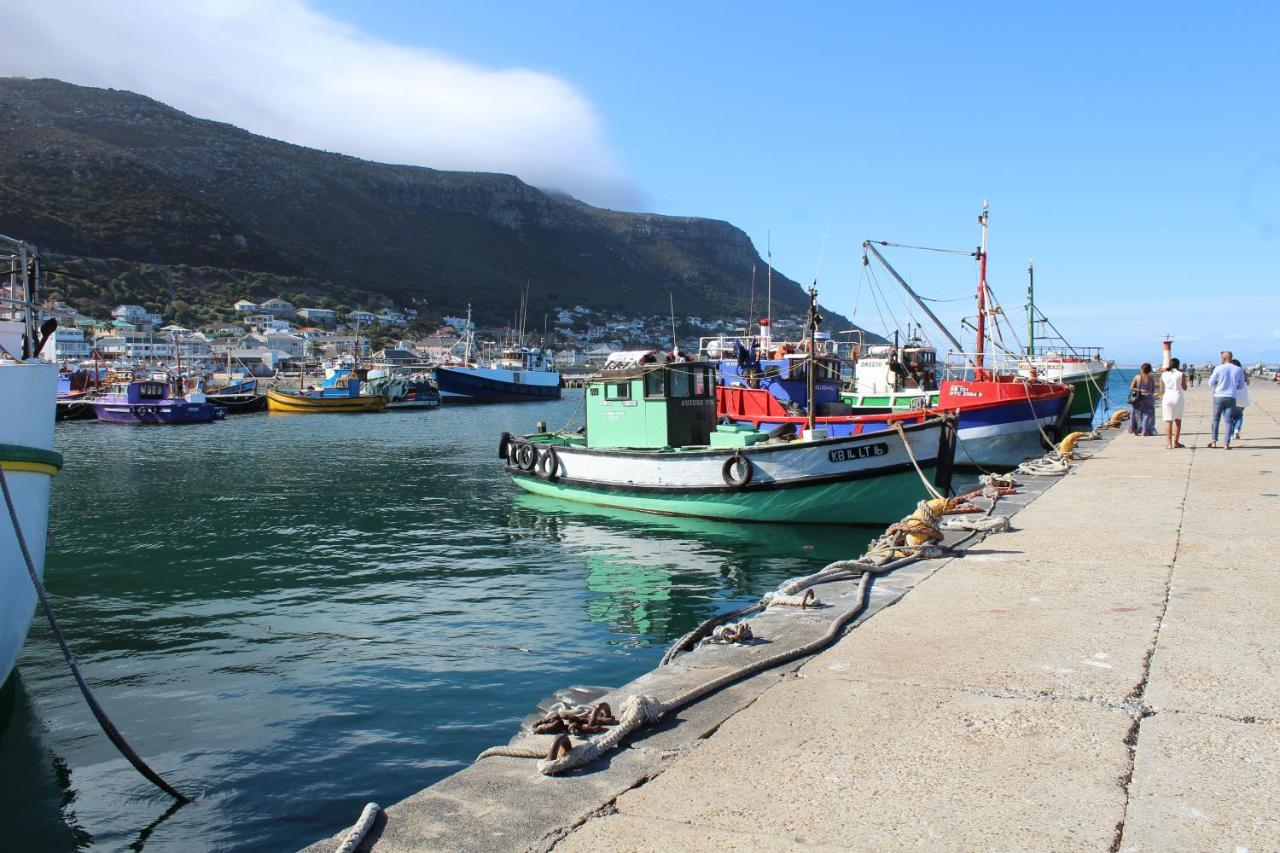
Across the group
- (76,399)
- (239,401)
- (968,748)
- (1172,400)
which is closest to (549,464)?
(1172,400)

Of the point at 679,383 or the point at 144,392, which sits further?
the point at 144,392

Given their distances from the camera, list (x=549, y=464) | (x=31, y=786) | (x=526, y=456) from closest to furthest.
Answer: (x=31, y=786) < (x=549, y=464) < (x=526, y=456)

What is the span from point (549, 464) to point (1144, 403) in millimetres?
13636

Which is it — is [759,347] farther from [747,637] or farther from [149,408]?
[149,408]

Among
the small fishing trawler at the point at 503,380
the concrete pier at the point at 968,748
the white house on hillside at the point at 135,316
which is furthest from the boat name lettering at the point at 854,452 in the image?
the white house on hillside at the point at 135,316

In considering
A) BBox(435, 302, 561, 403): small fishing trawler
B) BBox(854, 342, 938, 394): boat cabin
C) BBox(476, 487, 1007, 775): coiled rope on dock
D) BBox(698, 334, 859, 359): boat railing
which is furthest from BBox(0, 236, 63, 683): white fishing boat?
BBox(435, 302, 561, 403): small fishing trawler

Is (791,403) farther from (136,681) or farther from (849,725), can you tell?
(849,725)

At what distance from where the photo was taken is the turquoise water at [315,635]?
6340mm

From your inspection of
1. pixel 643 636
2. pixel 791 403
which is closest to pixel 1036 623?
pixel 643 636

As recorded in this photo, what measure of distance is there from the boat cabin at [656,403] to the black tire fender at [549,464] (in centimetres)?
135

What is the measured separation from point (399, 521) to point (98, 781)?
12.2 metres

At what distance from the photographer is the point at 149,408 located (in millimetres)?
53188

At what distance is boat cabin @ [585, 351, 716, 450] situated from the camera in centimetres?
1853

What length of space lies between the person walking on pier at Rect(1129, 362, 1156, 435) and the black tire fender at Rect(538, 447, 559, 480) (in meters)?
13.3
